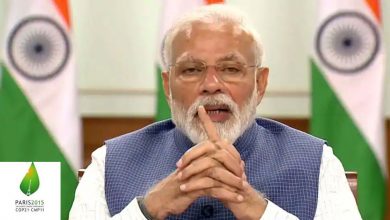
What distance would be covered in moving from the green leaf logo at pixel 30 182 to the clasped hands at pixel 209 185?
11.9 inches

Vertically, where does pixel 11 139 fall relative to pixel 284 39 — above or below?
below

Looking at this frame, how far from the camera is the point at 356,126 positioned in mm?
4070

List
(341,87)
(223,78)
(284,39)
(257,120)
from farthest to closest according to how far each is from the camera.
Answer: (284,39), (341,87), (257,120), (223,78)

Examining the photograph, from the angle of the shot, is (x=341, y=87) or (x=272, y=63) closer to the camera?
(x=341, y=87)

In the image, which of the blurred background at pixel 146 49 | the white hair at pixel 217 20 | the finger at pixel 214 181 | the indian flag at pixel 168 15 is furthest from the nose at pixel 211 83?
the blurred background at pixel 146 49

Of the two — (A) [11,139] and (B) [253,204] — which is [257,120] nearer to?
(B) [253,204]

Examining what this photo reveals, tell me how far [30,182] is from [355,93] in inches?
97.5

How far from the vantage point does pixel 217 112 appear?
194cm

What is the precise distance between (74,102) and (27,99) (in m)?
0.26

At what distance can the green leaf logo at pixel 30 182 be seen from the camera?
1898 mm

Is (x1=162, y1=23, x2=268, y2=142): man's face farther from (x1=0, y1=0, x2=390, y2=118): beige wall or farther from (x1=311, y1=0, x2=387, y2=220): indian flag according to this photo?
(x1=0, y1=0, x2=390, y2=118): beige wall

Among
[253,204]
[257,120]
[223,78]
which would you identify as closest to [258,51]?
[223,78]

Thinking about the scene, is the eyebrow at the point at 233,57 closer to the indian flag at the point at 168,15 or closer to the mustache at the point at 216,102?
the mustache at the point at 216,102

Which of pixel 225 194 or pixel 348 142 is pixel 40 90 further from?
pixel 225 194
